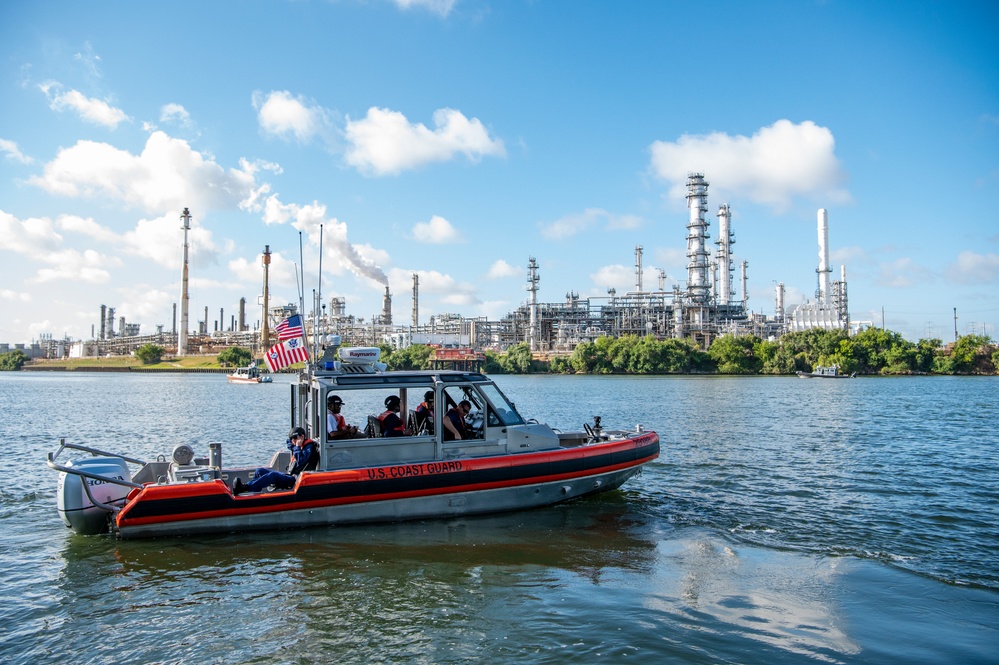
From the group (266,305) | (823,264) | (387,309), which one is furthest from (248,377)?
(823,264)

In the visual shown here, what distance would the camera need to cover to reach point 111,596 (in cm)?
866

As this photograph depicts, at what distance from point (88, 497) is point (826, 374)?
3812 inches

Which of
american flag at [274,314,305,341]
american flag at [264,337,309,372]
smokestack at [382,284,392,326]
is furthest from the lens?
smokestack at [382,284,392,326]

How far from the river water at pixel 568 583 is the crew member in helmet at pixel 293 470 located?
79 centimetres

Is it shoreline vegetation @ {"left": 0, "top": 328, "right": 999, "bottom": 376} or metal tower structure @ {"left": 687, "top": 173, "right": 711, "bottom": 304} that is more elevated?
metal tower structure @ {"left": 687, "top": 173, "right": 711, "bottom": 304}

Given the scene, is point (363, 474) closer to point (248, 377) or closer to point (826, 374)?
point (248, 377)

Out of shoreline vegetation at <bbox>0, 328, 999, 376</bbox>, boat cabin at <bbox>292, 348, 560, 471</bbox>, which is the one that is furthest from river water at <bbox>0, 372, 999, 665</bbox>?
shoreline vegetation at <bbox>0, 328, 999, 376</bbox>

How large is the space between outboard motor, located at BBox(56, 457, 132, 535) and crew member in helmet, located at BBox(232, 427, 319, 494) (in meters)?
1.79

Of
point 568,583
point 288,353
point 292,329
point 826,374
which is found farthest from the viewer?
point 826,374

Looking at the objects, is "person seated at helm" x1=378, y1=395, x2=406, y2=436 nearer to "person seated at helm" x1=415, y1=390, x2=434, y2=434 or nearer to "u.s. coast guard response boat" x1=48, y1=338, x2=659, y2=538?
"u.s. coast guard response boat" x1=48, y1=338, x2=659, y2=538

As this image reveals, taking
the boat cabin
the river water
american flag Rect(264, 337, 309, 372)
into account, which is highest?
american flag Rect(264, 337, 309, 372)

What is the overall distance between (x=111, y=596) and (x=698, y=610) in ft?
23.4

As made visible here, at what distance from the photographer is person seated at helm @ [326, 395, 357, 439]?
11492mm

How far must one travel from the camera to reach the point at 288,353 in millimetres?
12500
